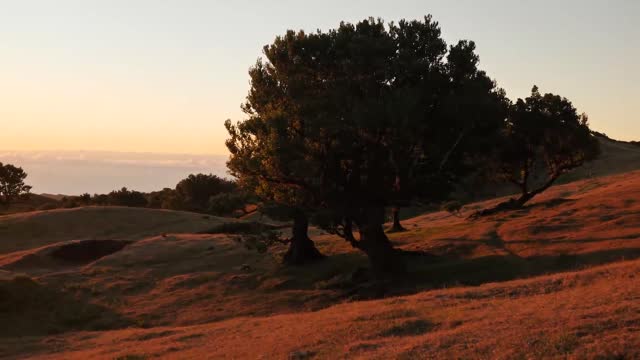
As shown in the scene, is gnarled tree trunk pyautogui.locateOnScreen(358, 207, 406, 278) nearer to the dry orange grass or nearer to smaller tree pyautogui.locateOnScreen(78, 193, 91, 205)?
the dry orange grass

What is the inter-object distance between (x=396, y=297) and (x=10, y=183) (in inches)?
3982

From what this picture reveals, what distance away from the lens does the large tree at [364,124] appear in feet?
105

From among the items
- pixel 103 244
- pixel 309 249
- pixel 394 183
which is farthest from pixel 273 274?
pixel 103 244

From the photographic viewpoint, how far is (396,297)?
80.4 feet

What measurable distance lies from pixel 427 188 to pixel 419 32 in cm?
889

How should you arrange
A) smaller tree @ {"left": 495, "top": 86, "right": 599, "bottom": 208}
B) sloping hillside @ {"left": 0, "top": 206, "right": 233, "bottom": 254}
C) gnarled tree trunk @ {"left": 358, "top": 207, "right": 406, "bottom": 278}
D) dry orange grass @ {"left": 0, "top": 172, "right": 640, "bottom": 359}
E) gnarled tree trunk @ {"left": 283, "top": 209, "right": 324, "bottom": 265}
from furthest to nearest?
sloping hillside @ {"left": 0, "top": 206, "right": 233, "bottom": 254}, smaller tree @ {"left": 495, "top": 86, "right": 599, "bottom": 208}, gnarled tree trunk @ {"left": 283, "top": 209, "right": 324, "bottom": 265}, gnarled tree trunk @ {"left": 358, "top": 207, "right": 406, "bottom": 278}, dry orange grass @ {"left": 0, "top": 172, "right": 640, "bottom": 359}

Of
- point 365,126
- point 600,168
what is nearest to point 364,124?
point 365,126

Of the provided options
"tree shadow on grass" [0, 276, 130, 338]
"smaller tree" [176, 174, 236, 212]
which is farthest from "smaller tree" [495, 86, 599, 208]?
"smaller tree" [176, 174, 236, 212]

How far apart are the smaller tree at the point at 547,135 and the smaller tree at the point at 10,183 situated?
87536mm

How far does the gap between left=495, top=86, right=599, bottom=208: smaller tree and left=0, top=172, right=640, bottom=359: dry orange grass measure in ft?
18.4

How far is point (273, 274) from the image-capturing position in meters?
40.2

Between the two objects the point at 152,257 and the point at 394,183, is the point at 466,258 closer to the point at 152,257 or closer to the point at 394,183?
the point at 394,183

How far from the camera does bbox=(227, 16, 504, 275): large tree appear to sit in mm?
31969

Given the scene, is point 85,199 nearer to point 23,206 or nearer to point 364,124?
point 23,206
